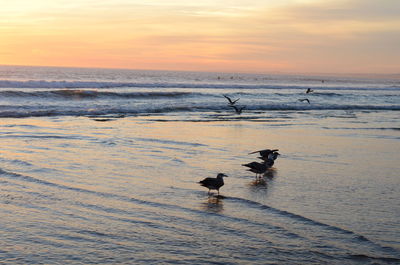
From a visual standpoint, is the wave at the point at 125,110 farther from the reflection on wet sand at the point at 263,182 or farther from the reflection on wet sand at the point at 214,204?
Answer: the reflection on wet sand at the point at 214,204

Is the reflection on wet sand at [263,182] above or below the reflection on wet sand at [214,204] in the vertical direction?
above

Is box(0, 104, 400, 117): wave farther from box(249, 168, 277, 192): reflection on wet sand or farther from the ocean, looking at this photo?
box(249, 168, 277, 192): reflection on wet sand

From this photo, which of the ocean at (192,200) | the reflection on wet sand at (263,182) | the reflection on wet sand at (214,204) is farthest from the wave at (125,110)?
the reflection on wet sand at (214,204)

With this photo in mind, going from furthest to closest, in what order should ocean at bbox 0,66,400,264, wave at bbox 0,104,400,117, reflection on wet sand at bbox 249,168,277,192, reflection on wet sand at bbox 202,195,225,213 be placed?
wave at bbox 0,104,400,117
reflection on wet sand at bbox 249,168,277,192
reflection on wet sand at bbox 202,195,225,213
ocean at bbox 0,66,400,264

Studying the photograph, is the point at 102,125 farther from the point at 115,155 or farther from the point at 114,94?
the point at 114,94

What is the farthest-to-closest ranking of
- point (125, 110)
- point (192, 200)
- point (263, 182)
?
1. point (125, 110)
2. point (263, 182)
3. point (192, 200)

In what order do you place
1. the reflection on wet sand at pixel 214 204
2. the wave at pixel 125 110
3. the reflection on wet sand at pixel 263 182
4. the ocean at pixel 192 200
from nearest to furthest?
the ocean at pixel 192 200
the reflection on wet sand at pixel 214 204
the reflection on wet sand at pixel 263 182
the wave at pixel 125 110

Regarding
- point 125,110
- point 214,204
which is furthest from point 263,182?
point 125,110

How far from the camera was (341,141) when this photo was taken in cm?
1445

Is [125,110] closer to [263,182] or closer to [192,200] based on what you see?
[263,182]

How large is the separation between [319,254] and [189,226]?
65.3 inches

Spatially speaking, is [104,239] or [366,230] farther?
[366,230]

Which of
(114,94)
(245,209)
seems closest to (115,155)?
(245,209)

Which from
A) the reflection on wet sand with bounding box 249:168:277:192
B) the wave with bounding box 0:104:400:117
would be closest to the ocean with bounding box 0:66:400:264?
the reflection on wet sand with bounding box 249:168:277:192
